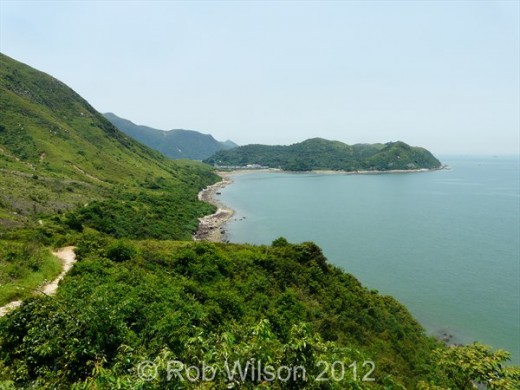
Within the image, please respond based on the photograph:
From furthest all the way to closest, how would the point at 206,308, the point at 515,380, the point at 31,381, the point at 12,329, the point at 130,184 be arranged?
the point at 130,184, the point at 206,308, the point at 515,380, the point at 12,329, the point at 31,381

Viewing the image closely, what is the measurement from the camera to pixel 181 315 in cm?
2050

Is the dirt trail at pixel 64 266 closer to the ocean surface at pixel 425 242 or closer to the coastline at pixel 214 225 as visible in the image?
the ocean surface at pixel 425 242

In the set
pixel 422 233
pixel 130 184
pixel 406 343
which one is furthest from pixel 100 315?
pixel 130 184

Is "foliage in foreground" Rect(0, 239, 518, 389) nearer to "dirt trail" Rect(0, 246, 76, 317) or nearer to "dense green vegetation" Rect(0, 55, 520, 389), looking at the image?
"dense green vegetation" Rect(0, 55, 520, 389)

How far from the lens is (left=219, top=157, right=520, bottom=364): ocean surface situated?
50.6 metres

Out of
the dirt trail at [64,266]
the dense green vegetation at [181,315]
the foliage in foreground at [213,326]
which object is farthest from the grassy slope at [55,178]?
the foliage in foreground at [213,326]

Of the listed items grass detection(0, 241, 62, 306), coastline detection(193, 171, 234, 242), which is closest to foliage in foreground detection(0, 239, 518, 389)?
grass detection(0, 241, 62, 306)

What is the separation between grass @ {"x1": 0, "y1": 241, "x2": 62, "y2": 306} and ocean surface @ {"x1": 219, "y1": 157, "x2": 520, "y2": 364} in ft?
149

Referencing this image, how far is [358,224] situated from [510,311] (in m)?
60.4

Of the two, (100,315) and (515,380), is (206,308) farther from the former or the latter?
(515,380)

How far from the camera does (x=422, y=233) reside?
320ft

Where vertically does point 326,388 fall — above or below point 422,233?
above

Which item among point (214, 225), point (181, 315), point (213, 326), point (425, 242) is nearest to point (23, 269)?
point (181, 315)

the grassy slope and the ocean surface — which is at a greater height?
the grassy slope
